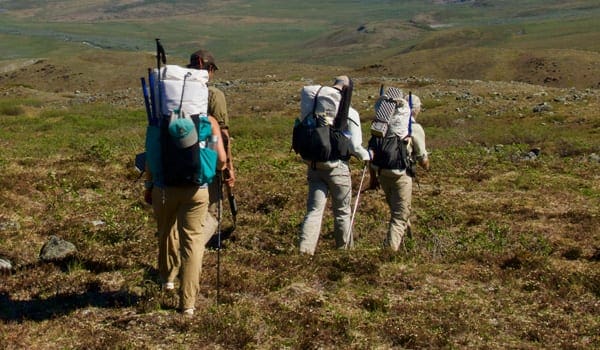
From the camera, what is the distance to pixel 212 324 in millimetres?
7336

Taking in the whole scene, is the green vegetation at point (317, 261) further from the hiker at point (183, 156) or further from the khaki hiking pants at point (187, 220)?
the hiker at point (183, 156)

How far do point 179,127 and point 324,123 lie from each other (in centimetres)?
288

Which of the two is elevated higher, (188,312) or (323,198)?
(323,198)

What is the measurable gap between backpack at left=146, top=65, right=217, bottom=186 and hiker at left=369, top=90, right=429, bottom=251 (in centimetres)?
382

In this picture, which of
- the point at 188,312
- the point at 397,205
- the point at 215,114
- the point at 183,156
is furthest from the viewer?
the point at 397,205

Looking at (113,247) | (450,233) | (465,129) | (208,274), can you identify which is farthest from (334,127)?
(465,129)

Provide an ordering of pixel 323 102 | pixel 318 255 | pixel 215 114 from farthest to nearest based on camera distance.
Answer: pixel 318 255 < pixel 215 114 < pixel 323 102

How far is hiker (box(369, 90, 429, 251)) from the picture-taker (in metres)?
10.4

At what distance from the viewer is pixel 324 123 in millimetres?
9359

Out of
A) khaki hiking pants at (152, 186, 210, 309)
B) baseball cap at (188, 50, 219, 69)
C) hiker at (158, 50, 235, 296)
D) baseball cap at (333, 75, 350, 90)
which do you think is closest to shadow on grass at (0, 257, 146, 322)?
hiker at (158, 50, 235, 296)

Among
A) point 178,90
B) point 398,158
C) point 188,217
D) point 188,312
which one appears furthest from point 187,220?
point 398,158

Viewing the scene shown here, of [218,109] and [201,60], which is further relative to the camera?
[218,109]

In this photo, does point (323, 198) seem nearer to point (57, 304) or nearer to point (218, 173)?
point (218, 173)

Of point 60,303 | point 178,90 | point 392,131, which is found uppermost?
point 178,90
